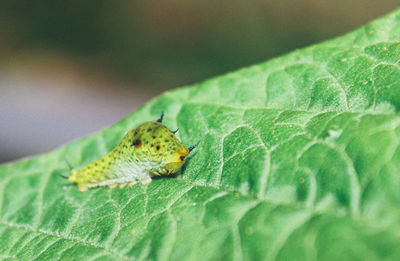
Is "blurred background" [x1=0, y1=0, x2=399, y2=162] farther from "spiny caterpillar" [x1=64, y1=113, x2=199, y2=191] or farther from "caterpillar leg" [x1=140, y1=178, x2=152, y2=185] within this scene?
"caterpillar leg" [x1=140, y1=178, x2=152, y2=185]

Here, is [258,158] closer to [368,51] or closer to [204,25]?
[368,51]

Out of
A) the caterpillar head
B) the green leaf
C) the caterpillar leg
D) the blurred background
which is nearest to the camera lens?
the green leaf

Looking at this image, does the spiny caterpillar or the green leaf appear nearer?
the green leaf

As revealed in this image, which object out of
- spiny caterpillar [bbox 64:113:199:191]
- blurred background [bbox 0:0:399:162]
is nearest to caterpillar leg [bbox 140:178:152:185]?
spiny caterpillar [bbox 64:113:199:191]

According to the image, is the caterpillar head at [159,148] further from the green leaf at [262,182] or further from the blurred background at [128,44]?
the blurred background at [128,44]

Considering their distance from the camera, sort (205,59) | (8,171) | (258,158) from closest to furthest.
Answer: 1. (258,158)
2. (8,171)
3. (205,59)

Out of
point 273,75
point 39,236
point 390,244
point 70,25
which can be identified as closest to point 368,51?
point 273,75
